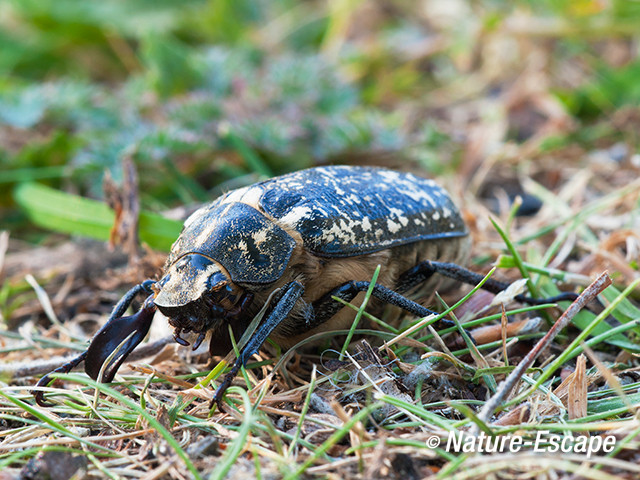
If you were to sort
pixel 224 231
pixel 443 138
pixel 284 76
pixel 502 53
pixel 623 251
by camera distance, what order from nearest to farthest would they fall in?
pixel 224 231 → pixel 623 251 → pixel 284 76 → pixel 443 138 → pixel 502 53

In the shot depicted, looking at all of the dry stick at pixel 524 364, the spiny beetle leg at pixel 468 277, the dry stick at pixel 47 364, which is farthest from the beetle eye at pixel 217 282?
the dry stick at pixel 524 364

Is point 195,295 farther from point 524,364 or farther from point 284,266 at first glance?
point 524,364

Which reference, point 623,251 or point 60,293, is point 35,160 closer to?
point 60,293

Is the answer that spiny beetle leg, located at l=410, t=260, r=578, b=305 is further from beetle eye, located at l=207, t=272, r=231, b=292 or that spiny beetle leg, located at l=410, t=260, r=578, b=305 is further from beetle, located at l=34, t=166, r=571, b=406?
beetle eye, located at l=207, t=272, r=231, b=292

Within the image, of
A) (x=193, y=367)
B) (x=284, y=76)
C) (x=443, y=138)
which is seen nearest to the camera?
(x=193, y=367)

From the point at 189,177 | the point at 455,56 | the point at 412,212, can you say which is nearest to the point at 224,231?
the point at 412,212
